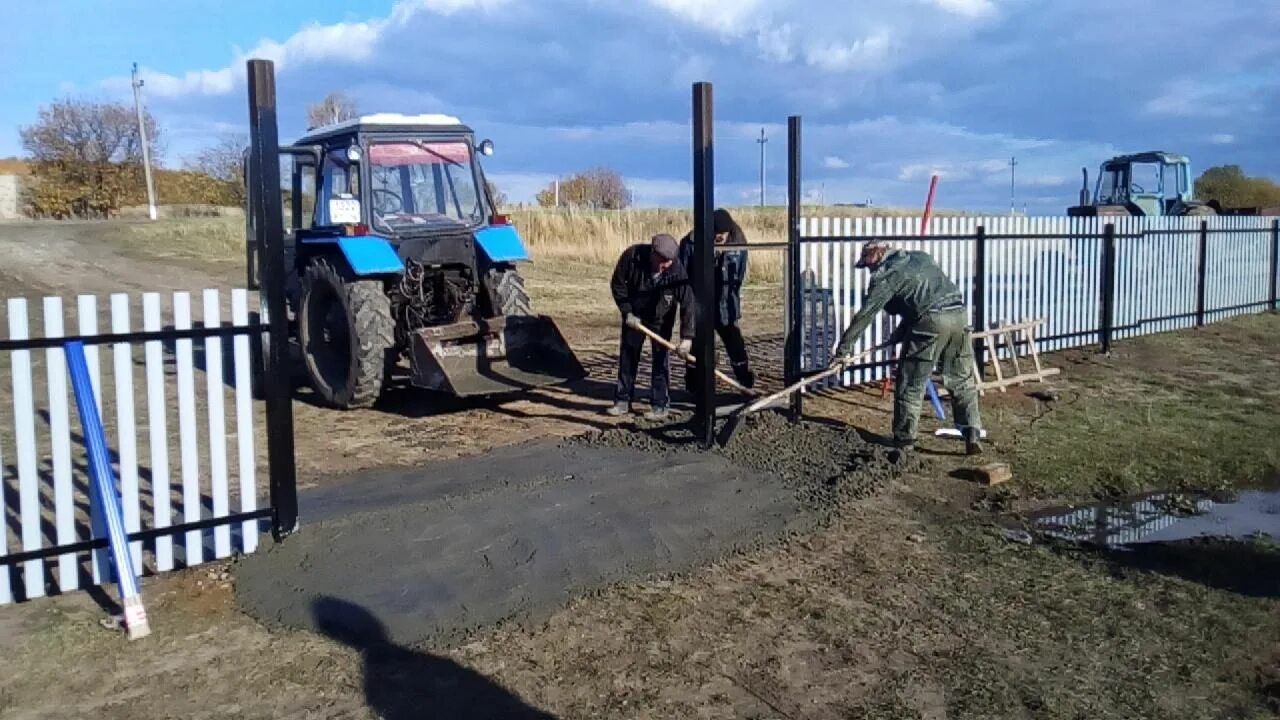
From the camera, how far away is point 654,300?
8.40 metres

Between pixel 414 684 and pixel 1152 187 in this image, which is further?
pixel 1152 187

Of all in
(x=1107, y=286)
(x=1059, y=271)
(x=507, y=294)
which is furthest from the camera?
(x=1107, y=286)

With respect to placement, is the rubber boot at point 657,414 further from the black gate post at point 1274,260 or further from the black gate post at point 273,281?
the black gate post at point 1274,260

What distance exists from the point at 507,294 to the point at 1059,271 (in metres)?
6.51

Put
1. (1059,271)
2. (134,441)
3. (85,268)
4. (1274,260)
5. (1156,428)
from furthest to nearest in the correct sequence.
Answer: (85,268) → (1274,260) → (1059,271) → (1156,428) → (134,441)

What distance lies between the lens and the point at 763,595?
481 centimetres

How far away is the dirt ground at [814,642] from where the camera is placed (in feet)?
12.3

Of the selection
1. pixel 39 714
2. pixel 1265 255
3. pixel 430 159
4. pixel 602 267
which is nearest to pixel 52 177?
pixel 602 267

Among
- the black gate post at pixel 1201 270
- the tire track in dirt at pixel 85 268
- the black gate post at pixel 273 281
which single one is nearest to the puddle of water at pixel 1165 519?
the black gate post at pixel 273 281

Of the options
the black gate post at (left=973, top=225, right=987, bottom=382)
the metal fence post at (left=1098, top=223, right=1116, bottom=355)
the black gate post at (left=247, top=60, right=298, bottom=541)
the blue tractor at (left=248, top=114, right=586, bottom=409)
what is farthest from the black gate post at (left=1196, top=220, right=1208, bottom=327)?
the black gate post at (left=247, top=60, right=298, bottom=541)

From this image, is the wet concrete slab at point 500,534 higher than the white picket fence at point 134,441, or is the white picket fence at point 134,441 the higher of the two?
the white picket fence at point 134,441

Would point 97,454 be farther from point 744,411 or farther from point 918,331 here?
point 918,331

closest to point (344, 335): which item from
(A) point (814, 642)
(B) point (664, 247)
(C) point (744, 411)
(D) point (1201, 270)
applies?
(B) point (664, 247)

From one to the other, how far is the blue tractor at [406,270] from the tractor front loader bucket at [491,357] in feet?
0.04
